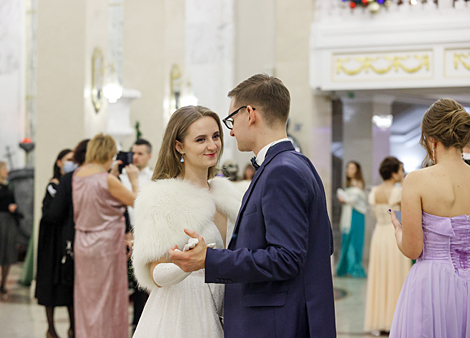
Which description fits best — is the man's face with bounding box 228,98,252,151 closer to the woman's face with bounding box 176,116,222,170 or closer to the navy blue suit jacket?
the navy blue suit jacket

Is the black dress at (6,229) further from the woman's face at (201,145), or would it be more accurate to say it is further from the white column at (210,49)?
the woman's face at (201,145)

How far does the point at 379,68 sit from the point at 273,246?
7084mm

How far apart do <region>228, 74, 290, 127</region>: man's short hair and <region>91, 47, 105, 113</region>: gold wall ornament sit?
6.19 metres

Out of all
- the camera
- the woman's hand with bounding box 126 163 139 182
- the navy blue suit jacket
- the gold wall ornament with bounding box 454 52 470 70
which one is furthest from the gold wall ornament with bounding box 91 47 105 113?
the navy blue suit jacket

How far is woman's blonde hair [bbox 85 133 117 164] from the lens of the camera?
4719mm

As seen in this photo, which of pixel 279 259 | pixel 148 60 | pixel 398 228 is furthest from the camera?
pixel 148 60

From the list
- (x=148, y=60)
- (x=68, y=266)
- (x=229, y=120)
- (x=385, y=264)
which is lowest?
(x=385, y=264)

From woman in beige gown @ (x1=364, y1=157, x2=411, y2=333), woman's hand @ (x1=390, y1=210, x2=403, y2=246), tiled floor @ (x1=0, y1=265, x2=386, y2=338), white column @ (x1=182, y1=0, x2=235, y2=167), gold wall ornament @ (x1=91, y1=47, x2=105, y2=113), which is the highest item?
white column @ (x1=182, y1=0, x2=235, y2=167)

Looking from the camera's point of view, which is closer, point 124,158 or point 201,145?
point 201,145

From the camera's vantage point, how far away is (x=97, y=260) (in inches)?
188

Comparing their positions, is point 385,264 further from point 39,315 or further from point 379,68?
point 39,315

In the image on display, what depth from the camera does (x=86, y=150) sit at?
16.6 ft

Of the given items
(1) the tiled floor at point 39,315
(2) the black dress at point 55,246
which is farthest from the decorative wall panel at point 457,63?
(2) the black dress at point 55,246

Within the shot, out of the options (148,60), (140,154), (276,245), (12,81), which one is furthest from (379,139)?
(276,245)
